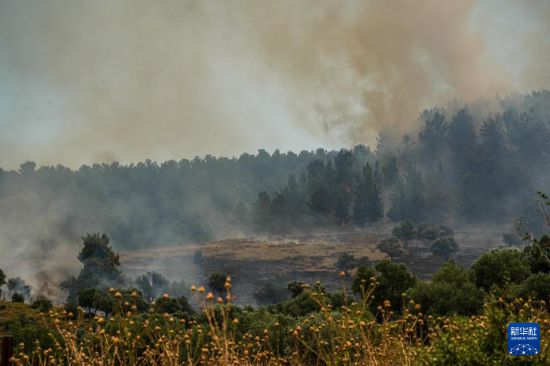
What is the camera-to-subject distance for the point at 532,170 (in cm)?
14588

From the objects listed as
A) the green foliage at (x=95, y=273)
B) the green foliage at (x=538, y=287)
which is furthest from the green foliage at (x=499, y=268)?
the green foliage at (x=95, y=273)

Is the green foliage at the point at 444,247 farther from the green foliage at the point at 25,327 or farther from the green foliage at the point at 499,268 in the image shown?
the green foliage at the point at 25,327

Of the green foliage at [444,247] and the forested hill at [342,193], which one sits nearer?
the green foliage at [444,247]

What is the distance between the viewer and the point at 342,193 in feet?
481

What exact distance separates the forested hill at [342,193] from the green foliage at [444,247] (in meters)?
25.2

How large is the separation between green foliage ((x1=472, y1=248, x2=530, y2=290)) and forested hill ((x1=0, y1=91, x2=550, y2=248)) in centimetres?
8589

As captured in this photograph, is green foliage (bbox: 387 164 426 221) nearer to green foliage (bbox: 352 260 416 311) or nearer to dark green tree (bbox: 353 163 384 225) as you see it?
dark green tree (bbox: 353 163 384 225)

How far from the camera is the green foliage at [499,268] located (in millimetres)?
46688

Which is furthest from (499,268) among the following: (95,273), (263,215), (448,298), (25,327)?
→ (263,215)

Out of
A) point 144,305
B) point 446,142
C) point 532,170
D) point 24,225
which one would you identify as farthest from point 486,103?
point 144,305

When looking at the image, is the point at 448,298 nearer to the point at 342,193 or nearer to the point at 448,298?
the point at 448,298

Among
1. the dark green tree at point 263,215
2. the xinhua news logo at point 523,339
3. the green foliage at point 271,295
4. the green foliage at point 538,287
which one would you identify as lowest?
the green foliage at point 271,295

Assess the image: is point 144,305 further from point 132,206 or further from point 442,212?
point 132,206

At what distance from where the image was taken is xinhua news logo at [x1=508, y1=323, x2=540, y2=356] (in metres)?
8.39
